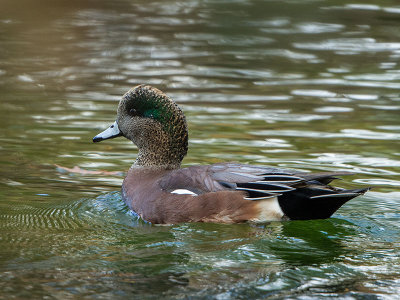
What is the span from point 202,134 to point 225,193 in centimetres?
312

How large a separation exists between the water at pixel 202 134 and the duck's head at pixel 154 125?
1.76 ft

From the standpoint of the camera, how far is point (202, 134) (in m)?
9.16

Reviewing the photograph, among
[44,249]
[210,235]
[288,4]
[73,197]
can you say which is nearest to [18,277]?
[44,249]

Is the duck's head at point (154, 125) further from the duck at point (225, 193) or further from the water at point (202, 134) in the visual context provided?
the water at point (202, 134)

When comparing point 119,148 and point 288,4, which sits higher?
point 288,4

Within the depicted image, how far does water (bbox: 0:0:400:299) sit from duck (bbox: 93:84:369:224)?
133 mm

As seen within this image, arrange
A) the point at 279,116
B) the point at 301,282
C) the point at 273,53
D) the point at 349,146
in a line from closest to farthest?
the point at 301,282 → the point at 349,146 → the point at 279,116 → the point at 273,53

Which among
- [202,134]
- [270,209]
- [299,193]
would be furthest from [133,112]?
[202,134]

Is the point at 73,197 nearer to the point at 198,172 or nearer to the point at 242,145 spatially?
the point at 198,172

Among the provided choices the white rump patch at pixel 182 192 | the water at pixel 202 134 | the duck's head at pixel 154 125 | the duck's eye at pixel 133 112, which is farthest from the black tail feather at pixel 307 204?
the duck's eye at pixel 133 112

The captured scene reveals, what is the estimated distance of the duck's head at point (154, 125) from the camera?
22.8 ft

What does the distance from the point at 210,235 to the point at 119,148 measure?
339 centimetres

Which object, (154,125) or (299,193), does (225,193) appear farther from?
(154,125)

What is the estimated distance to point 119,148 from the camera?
9000 millimetres
